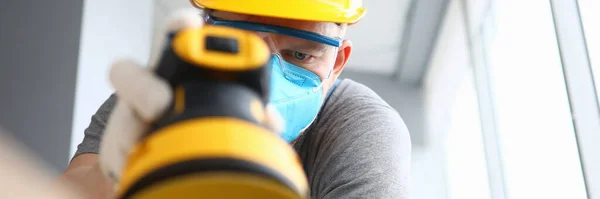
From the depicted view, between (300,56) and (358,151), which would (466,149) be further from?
(300,56)

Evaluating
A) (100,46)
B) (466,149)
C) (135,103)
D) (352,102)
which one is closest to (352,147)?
(352,102)

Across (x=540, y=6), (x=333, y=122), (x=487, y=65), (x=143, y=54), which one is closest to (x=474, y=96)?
(x=487, y=65)

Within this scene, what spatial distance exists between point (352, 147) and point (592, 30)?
2.15 ft

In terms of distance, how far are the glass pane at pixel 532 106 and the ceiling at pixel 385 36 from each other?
0.70 metres

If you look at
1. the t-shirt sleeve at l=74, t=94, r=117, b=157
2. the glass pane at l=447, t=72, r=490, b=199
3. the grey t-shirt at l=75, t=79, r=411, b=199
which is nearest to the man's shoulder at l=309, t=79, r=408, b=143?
the grey t-shirt at l=75, t=79, r=411, b=199

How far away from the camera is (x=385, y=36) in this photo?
3.13 m

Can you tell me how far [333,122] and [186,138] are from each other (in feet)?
2.35

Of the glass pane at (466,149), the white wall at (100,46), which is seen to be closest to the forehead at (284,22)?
the white wall at (100,46)

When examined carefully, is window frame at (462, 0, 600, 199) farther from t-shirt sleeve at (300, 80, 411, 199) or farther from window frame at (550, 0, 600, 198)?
t-shirt sleeve at (300, 80, 411, 199)

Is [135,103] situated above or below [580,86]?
above

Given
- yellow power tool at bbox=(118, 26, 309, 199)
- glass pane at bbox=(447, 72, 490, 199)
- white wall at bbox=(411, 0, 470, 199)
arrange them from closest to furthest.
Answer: yellow power tool at bbox=(118, 26, 309, 199) → glass pane at bbox=(447, 72, 490, 199) → white wall at bbox=(411, 0, 470, 199)

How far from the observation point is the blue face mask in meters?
0.81

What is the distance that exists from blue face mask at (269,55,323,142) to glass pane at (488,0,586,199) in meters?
0.80

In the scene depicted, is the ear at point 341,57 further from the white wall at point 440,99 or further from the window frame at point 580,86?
the white wall at point 440,99
